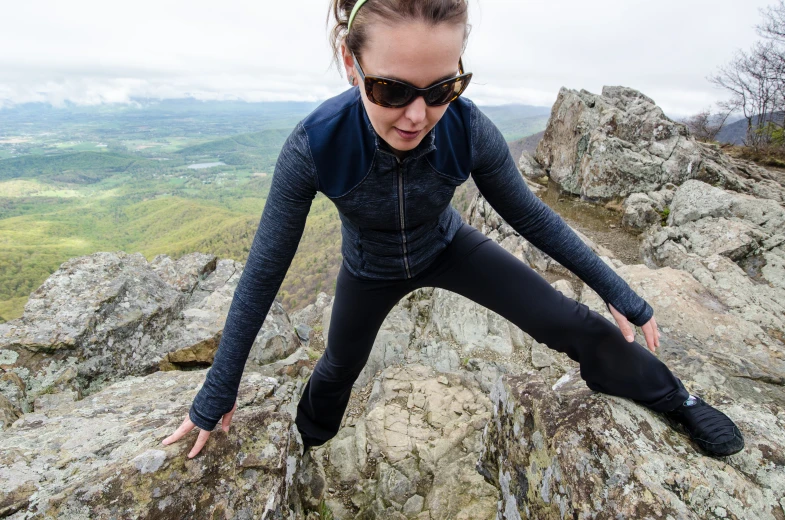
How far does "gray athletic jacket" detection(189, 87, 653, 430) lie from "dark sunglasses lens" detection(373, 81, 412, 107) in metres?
0.46

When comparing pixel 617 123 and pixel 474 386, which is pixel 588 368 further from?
pixel 617 123

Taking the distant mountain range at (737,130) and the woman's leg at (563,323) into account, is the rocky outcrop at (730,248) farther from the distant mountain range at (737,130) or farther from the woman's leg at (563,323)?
the distant mountain range at (737,130)

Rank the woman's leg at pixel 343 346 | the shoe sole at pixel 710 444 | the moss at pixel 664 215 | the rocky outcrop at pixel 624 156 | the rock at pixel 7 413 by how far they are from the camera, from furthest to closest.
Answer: the rocky outcrop at pixel 624 156, the moss at pixel 664 215, the rock at pixel 7 413, the woman's leg at pixel 343 346, the shoe sole at pixel 710 444

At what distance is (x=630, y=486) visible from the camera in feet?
8.82

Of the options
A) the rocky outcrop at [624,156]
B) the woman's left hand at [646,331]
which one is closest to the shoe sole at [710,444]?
the woman's left hand at [646,331]

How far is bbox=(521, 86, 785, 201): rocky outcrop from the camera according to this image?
602 inches

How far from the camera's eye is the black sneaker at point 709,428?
3.01 metres

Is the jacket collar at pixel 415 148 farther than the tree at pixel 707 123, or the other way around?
the tree at pixel 707 123

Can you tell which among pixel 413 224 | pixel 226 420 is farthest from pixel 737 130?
pixel 226 420

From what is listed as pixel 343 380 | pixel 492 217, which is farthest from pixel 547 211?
pixel 492 217

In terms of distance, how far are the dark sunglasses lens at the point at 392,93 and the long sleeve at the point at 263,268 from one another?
0.63 meters

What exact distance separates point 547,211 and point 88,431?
463 cm

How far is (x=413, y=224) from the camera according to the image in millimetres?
3221

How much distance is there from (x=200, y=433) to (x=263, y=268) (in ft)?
4.63
